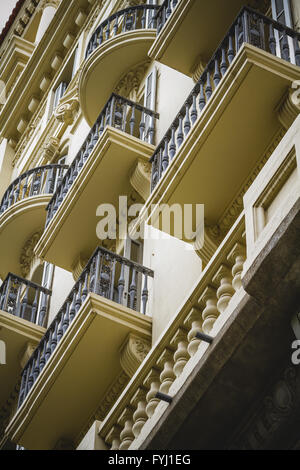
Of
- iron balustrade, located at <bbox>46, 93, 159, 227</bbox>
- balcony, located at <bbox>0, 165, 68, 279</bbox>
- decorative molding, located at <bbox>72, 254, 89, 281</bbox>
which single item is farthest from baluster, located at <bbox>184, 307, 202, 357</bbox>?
balcony, located at <bbox>0, 165, 68, 279</bbox>

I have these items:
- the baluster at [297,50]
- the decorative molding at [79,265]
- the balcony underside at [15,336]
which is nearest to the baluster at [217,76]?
the baluster at [297,50]

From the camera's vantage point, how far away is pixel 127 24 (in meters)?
16.4

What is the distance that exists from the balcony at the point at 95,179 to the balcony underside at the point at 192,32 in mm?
1148

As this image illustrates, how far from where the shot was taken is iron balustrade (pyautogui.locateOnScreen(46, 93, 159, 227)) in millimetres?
14073

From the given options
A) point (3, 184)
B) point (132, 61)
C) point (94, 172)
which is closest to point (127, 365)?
point (94, 172)

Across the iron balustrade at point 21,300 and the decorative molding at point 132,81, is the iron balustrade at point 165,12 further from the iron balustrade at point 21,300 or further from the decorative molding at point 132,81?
the iron balustrade at point 21,300

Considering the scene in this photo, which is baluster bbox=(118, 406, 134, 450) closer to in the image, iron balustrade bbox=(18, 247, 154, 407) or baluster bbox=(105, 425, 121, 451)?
baluster bbox=(105, 425, 121, 451)

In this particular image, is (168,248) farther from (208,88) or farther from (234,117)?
(234,117)

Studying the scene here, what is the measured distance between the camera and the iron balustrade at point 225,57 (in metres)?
10.8

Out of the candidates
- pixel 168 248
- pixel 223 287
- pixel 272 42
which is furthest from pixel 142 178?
pixel 223 287

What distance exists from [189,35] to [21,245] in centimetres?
606

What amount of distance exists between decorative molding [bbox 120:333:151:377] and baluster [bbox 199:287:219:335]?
8.13 ft

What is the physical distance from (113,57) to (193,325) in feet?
26.3

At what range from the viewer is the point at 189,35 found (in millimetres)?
13219
